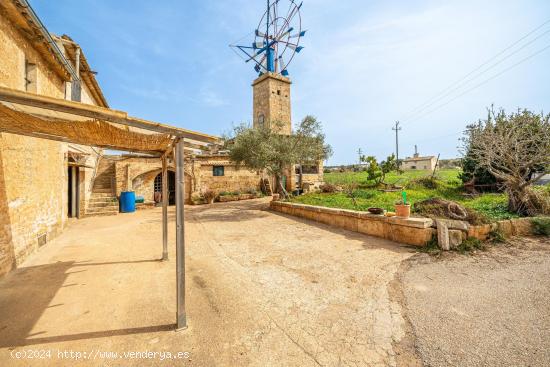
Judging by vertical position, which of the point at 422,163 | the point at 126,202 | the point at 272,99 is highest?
the point at 272,99

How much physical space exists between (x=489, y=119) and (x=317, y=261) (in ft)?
29.5

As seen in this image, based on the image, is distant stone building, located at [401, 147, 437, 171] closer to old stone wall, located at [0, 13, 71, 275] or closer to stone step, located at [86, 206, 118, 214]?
stone step, located at [86, 206, 118, 214]

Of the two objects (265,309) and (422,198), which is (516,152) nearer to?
(422,198)

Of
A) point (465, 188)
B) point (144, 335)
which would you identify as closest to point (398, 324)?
point (144, 335)

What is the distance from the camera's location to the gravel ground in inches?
87.6

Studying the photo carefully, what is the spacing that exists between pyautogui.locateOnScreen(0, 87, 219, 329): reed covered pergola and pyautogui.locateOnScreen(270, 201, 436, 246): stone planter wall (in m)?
5.05

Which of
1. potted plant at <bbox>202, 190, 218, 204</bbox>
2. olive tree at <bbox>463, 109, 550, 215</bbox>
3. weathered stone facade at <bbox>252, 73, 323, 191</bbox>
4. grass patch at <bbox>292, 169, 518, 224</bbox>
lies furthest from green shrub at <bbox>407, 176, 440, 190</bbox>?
potted plant at <bbox>202, 190, 218, 204</bbox>

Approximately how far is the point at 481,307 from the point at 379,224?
3.49 metres

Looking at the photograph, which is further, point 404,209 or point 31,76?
point 404,209

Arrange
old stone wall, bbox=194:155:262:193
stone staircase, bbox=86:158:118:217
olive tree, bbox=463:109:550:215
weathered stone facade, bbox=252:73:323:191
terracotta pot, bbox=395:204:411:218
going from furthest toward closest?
weathered stone facade, bbox=252:73:323:191 → old stone wall, bbox=194:155:262:193 → stone staircase, bbox=86:158:118:217 → olive tree, bbox=463:109:550:215 → terracotta pot, bbox=395:204:411:218

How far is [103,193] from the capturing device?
1311 cm

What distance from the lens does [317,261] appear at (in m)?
4.77

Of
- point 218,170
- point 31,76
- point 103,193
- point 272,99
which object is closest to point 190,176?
point 218,170

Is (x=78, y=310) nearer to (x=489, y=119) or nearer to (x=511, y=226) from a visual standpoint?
(x=511, y=226)
